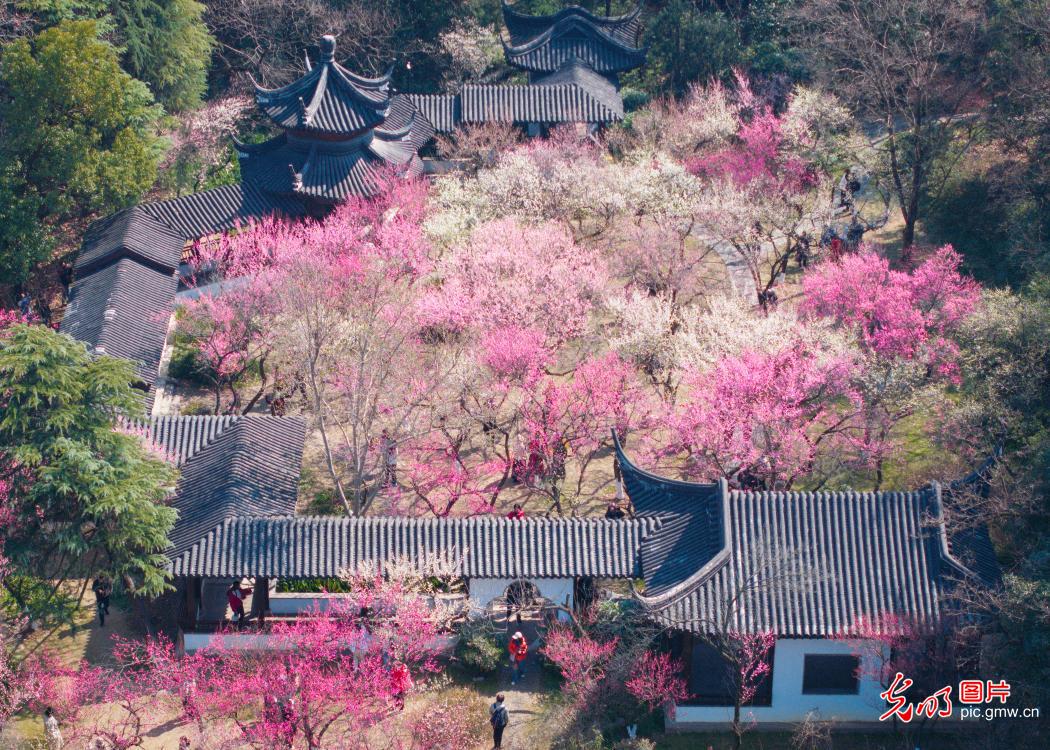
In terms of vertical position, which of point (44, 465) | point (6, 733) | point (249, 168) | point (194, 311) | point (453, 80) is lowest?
point (6, 733)

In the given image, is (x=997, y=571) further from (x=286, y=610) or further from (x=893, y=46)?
(x=893, y=46)

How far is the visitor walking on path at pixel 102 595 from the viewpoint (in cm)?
2838

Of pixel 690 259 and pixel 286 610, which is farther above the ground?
pixel 690 259

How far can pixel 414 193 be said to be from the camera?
4188 centimetres

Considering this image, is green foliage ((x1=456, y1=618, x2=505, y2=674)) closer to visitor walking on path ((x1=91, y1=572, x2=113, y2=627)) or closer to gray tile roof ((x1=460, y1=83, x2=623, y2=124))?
visitor walking on path ((x1=91, y1=572, x2=113, y2=627))

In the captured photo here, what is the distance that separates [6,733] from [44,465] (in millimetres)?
5365

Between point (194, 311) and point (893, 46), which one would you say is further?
point (893, 46)

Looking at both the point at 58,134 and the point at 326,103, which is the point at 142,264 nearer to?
the point at 58,134

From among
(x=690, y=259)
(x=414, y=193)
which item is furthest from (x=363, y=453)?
(x=690, y=259)

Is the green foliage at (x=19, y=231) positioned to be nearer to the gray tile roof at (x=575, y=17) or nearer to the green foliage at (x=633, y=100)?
the gray tile roof at (x=575, y=17)

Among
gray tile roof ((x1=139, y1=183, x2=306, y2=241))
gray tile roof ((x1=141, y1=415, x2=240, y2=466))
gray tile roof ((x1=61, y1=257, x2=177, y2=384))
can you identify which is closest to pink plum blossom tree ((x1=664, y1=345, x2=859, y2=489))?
gray tile roof ((x1=141, y1=415, x2=240, y2=466))

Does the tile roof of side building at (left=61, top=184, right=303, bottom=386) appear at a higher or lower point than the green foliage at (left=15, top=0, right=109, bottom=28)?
lower

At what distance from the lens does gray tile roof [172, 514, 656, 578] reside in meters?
26.6

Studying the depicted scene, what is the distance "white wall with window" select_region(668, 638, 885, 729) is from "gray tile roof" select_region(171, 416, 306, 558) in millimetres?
10397
